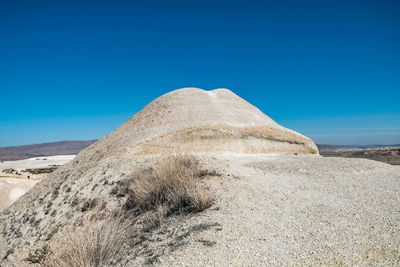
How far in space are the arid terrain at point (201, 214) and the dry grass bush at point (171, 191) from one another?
0.09 ft

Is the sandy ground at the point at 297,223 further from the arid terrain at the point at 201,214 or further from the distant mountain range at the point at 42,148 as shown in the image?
the distant mountain range at the point at 42,148

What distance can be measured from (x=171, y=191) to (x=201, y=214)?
1089 mm

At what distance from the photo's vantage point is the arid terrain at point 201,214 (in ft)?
11.5

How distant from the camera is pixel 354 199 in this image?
545cm

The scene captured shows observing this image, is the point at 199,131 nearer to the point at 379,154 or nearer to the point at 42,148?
the point at 379,154

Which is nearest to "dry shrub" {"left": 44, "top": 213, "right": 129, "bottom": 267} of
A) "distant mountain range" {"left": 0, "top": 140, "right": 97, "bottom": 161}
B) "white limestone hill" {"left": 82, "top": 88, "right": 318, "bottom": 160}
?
"white limestone hill" {"left": 82, "top": 88, "right": 318, "bottom": 160}

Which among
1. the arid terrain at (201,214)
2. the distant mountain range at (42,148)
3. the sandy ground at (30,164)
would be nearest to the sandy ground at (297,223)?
the arid terrain at (201,214)

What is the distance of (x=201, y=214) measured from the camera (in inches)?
186

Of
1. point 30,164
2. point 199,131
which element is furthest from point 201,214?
point 30,164

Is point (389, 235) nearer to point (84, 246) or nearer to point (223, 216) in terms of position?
point (223, 216)

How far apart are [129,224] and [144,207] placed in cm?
75

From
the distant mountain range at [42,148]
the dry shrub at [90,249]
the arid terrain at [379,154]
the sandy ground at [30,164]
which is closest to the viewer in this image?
the dry shrub at [90,249]

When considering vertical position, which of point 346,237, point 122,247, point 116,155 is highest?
point 116,155

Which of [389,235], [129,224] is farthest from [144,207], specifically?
[389,235]
